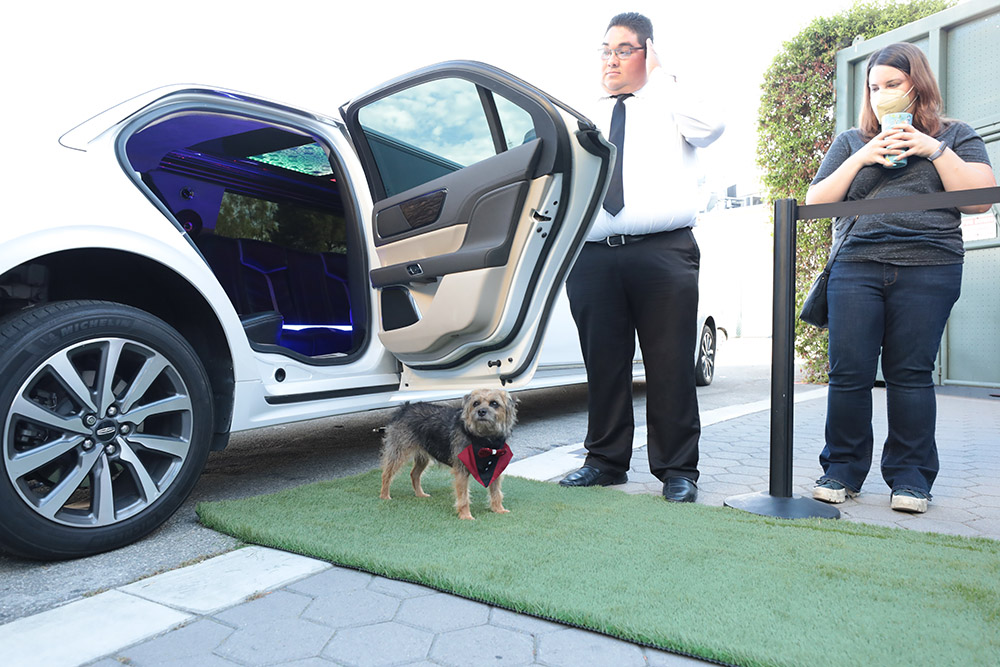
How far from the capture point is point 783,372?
→ 2623mm

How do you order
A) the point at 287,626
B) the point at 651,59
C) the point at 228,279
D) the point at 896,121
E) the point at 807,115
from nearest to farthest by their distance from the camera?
the point at 287,626 → the point at 896,121 → the point at 651,59 → the point at 228,279 → the point at 807,115

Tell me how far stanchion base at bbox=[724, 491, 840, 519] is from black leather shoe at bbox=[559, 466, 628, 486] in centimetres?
55

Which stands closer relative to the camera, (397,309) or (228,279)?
(397,309)

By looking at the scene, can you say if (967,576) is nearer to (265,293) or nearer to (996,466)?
(996,466)

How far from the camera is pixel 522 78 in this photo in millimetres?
2627

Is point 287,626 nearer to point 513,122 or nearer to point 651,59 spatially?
point 513,122

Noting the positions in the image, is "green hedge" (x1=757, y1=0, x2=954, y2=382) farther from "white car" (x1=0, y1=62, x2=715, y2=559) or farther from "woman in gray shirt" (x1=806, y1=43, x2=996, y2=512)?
"white car" (x1=0, y1=62, x2=715, y2=559)

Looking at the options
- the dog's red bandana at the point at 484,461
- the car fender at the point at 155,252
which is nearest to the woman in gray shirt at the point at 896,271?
the dog's red bandana at the point at 484,461

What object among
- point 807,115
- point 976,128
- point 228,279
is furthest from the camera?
point 807,115

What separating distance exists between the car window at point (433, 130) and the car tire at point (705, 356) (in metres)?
4.84

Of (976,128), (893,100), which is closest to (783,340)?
(893,100)

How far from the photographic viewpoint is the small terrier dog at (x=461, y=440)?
2.58m

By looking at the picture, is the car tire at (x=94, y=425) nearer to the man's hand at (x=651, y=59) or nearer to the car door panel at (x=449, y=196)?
the car door panel at (x=449, y=196)

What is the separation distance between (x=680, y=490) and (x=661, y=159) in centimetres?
143
